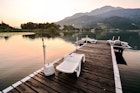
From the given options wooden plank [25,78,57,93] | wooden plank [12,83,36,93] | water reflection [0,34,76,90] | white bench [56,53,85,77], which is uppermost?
white bench [56,53,85,77]

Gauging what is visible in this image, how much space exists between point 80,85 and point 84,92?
452mm

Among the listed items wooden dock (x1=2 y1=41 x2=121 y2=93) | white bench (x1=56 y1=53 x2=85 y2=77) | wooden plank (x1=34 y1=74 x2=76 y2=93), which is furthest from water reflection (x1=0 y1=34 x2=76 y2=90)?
white bench (x1=56 y1=53 x2=85 y2=77)

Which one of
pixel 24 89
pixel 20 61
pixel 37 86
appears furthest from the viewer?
pixel 20 61

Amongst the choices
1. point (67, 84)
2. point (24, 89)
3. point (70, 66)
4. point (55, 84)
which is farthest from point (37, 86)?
point (70, 66)

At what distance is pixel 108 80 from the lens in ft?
14.6

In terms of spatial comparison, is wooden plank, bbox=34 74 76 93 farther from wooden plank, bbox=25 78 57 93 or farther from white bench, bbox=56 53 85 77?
white bench, bbox=56 53 85 77

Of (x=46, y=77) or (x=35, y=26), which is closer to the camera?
(x=46, y=77)

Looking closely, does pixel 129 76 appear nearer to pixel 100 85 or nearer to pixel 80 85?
pixel 100 85

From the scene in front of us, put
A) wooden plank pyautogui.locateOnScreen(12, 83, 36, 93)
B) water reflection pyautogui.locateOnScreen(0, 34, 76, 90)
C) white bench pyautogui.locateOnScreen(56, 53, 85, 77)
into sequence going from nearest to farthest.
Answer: wooden plank pyautogui.locateOnScreen(12, 83, 36, 93) → white bench pyautogui.locateOnScreen(56, 53, 85, 77) → water reflection pyautogui.locateOnScreen(0, 34, 76, 90)

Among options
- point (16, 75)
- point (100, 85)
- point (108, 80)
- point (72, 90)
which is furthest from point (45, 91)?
point (16, 75)

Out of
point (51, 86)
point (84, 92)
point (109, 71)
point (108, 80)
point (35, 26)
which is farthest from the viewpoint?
point (35, 26)

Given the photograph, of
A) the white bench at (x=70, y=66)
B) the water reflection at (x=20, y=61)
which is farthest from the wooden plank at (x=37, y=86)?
the water reflection at (x=20, y=61)

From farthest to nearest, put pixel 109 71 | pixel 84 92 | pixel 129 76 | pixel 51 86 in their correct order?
pixel 129 76 < pixel 109 71 < pixel 51 86 < pixel 84 92

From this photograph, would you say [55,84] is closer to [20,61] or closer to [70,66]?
[70,66]
